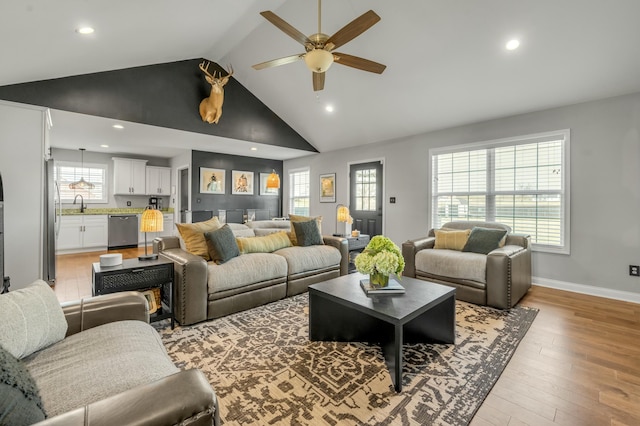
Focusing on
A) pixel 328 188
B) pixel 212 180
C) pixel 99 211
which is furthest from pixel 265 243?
pixel 99 211

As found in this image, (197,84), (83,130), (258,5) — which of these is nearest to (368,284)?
(258,5)

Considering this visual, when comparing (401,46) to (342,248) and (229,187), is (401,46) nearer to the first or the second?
(342,248)

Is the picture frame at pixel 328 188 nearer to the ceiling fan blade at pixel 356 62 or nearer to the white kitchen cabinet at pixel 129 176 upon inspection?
the ceiling fan blade at pixel 356 62

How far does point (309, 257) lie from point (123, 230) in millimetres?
5456

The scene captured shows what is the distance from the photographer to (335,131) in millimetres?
5941

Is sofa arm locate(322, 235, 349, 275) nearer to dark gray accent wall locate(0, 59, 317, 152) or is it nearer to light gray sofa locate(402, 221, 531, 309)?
light gray sofa locate(402, 221, 531, 309)

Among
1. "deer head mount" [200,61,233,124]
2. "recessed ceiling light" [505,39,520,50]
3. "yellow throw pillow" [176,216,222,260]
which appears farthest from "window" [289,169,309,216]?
"recessed ceiling light" [505,39,520,50]

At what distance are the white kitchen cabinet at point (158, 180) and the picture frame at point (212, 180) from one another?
1899mm

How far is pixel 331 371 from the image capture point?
1993mm

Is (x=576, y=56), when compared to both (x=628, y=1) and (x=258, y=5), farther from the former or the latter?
(x=258, y=5)

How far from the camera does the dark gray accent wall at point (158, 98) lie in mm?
3666

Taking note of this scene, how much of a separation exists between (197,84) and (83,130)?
6.57ft

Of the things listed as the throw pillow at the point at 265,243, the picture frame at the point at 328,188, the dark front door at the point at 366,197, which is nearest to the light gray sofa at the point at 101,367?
the throw pillow at the point at 265,243

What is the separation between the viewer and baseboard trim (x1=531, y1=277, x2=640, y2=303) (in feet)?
11.2
